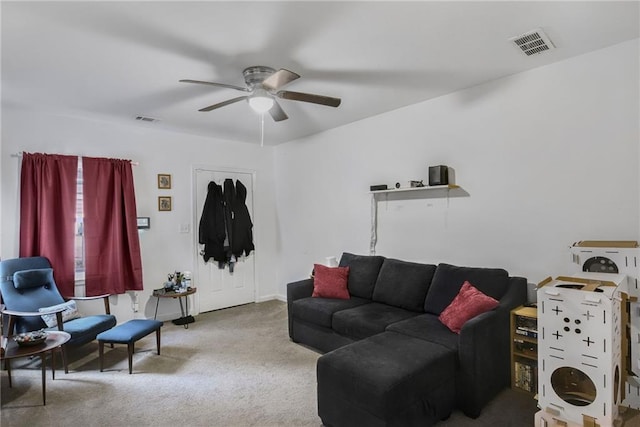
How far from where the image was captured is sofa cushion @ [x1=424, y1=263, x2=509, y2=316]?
2865 millimetres

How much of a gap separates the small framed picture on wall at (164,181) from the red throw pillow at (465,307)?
379 centimetres

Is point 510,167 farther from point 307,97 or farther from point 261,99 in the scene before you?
point 261,99

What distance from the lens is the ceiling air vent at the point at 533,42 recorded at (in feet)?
7.54

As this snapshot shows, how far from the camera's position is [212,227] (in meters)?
4.98

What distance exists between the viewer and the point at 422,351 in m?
2.33

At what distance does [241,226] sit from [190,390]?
9.06 ft

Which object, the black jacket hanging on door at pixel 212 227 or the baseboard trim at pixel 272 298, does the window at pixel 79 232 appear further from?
the baseboard trim at pixel 272 298

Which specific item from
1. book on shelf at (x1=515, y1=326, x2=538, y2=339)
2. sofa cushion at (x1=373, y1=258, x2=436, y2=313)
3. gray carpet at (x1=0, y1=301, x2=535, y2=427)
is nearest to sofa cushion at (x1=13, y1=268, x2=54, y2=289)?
gray carpet at (x1=0, y1=301, x2=535, y2=427)

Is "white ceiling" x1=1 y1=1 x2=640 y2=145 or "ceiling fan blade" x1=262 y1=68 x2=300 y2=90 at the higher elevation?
"white ceiling" x1=1 y1=1 x2=640 y2=145

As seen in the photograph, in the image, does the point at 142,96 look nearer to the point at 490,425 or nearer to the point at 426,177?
the point at 426,177

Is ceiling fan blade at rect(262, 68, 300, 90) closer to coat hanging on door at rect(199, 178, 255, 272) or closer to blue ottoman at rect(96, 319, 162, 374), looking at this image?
blue ottoman at rect(96, 319, 162, 374)

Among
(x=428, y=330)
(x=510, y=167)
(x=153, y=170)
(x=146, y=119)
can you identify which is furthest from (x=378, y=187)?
(x=153, y=170)

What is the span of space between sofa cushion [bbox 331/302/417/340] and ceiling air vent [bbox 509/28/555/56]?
2.31 metres

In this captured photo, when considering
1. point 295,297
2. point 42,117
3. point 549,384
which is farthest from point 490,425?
point 42,117
